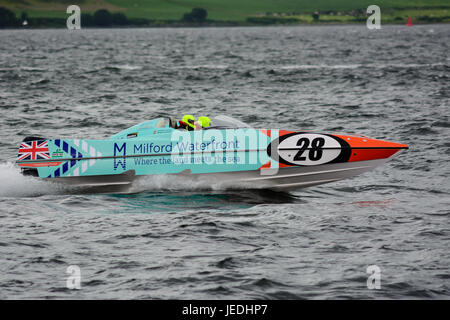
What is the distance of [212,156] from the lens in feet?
45.7

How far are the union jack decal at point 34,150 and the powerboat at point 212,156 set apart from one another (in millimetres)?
23

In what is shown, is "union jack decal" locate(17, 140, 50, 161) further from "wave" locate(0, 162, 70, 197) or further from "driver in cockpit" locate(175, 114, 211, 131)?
"driver in cockpit" locate(175, 114, 211, 131)

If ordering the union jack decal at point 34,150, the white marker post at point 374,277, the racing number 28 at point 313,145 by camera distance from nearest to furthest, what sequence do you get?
the white marker post at point 374,277 < the racing number 28 at point 313,145 < the union jack decal at point 34,150

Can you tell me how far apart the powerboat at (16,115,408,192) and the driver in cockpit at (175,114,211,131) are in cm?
14

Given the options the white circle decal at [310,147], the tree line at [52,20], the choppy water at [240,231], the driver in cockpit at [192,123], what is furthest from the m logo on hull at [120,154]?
the tree line at [52,20]

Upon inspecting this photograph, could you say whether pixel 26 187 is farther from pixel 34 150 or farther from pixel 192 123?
pixel 192 123

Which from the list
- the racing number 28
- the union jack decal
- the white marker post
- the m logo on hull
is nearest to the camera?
the white marker post

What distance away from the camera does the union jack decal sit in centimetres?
1448

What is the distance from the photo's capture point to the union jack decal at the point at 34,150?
570 inches

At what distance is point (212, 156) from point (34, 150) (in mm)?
4216

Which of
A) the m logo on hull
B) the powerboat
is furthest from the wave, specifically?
the m logo on hull

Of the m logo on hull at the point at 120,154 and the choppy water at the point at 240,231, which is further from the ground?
the m logo on hull at the point at 120,154

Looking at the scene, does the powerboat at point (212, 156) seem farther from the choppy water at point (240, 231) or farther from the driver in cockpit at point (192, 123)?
the choppy water at point (240, 231)

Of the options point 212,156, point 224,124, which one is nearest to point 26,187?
point 212,156
